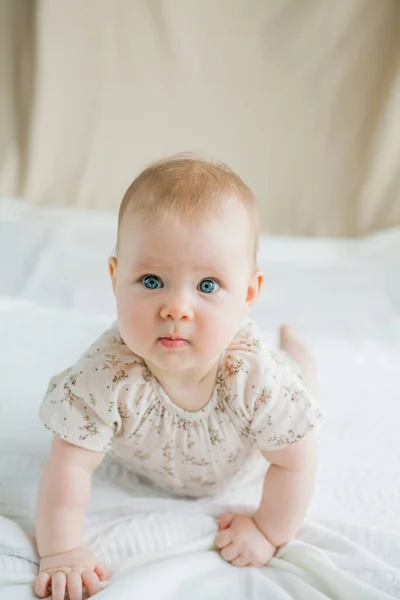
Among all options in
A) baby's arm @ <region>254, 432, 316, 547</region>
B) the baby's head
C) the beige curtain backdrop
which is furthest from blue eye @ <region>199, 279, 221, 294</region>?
the beige curtain backdrop

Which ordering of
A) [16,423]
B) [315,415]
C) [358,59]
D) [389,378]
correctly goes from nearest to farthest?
[315,415] → [16,423] → [389,378] → [358,59]

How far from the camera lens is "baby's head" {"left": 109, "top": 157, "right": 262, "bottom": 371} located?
76cm

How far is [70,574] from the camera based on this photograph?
2.74ft

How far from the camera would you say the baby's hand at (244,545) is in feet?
2.95

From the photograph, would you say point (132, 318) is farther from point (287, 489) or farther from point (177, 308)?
point (287, 489)

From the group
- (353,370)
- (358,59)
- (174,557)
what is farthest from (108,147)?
(174,557)

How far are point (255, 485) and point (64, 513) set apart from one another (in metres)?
0.30

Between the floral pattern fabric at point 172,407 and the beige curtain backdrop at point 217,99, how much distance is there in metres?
0.91

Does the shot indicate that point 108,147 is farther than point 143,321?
Yes

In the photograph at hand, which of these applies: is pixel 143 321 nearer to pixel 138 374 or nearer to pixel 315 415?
pixel 138 374

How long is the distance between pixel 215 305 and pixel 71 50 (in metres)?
1.09

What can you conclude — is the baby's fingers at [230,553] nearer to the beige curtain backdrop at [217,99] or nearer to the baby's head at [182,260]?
the baby's head at [182,260]

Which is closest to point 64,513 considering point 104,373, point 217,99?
point 104,373

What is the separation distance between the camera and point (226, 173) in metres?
0.81
